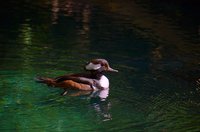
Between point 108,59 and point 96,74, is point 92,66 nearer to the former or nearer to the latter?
point 96,74

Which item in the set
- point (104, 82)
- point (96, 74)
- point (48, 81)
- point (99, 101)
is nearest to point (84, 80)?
point (104, 82)

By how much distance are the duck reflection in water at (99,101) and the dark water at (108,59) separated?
0.07ft

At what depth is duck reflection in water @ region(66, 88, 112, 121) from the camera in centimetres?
1211

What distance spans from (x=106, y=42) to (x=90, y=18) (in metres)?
6.25

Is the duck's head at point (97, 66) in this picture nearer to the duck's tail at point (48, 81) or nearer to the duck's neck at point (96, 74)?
the duck's neck at point (96, 74)

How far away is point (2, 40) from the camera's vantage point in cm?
2002

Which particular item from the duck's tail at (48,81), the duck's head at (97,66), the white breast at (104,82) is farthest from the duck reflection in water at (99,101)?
the duck's head at (97,66)

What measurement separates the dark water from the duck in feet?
0.72

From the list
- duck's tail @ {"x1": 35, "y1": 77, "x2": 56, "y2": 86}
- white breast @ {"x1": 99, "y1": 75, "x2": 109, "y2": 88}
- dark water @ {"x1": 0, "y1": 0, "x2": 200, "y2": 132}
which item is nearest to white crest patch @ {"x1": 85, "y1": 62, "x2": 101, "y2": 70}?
white breast @ {"x1": 99, "y1": 75, "x2": 109, "y2": 88}

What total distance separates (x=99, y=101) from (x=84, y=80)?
1114 mm

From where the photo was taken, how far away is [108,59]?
18094mm

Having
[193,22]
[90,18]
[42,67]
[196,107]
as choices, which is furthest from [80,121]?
[193,22]

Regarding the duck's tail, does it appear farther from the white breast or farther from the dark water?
the white breast

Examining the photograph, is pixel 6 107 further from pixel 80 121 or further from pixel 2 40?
pixel 2 40
